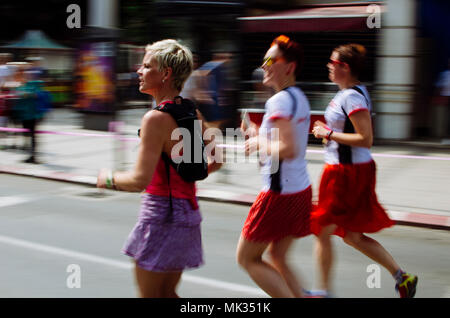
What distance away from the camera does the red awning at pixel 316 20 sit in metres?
11.9

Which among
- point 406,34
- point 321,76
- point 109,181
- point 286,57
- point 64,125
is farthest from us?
point 64,125

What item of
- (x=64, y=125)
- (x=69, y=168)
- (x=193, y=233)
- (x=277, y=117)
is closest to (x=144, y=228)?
(x=193, y=233)

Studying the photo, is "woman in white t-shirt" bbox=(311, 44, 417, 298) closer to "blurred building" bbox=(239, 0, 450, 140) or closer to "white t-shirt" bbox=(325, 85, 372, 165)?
"white t-shirt" bbox=(325, 85, 372, 165)

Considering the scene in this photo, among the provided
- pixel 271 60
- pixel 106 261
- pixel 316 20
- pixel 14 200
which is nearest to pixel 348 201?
pixel 271 60

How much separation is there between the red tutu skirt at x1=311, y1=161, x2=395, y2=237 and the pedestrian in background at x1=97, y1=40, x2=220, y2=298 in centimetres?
127

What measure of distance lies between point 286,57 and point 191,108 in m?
0.76

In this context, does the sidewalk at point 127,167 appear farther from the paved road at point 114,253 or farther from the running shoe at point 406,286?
the running shoe at point 406,286

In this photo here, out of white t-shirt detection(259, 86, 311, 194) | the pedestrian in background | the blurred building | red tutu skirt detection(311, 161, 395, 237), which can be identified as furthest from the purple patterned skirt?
the blurred building

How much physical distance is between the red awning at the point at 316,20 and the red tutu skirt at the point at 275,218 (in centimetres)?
914

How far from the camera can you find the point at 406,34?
1221 centimetres

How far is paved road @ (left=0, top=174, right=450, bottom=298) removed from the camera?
442 cm
